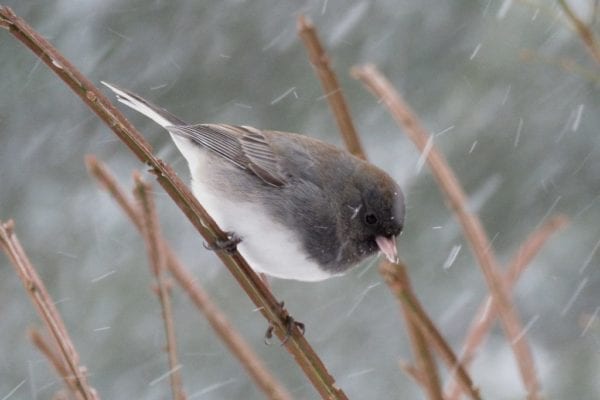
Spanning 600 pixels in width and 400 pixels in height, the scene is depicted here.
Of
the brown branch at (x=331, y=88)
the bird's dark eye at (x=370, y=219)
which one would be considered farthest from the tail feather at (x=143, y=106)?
the brown branch at (x=331, y=88)

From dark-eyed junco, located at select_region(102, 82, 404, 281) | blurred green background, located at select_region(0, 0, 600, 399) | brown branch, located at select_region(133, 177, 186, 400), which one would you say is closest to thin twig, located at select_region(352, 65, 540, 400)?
brown branch, located at select_region(133, 177, 186, 400)

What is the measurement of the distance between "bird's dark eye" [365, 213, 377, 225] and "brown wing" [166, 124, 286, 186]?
28cm

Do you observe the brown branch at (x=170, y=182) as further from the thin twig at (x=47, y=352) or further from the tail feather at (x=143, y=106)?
the tail feather at (x=143, y=106)

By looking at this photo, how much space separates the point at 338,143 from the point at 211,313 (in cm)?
321

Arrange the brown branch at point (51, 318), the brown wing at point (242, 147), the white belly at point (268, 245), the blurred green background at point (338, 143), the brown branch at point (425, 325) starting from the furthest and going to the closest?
the blurred green background at point (338, 143) → the brown wing at point (242, 147) → the white belly at point (268, 245) → the brown branch at point (51, 318) → the brown branch at point (425, 325)

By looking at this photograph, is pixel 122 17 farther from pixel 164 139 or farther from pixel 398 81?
pixel 398 81

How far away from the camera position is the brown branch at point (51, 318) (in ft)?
3.58

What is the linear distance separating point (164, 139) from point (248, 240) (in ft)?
8.51

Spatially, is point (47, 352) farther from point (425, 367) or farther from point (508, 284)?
point (508, 284)

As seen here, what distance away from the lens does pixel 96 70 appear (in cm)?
502

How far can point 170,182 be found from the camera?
1.40 meters

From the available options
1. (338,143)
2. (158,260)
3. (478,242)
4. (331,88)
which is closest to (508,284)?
(478,242)

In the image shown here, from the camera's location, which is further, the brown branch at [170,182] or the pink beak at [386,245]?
the pink beak at [386,245]

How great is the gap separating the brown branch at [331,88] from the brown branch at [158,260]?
340 mm
